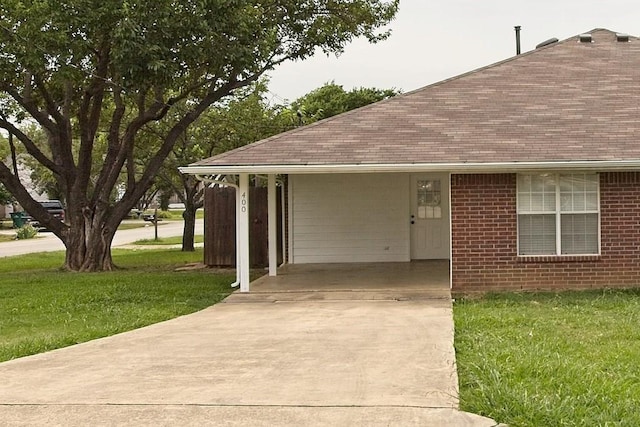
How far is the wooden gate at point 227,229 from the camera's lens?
18859 millimetres

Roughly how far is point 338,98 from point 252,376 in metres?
36.9

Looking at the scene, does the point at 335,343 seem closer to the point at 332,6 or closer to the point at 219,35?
the point at 219,35

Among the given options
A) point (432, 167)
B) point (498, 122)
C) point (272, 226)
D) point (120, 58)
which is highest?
point (120, 58)

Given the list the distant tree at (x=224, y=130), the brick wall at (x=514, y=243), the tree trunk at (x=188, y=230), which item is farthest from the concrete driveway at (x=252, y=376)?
the tree trunk at (x=188, y=230)

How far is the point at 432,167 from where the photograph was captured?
12086mm

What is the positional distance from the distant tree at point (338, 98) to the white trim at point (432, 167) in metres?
29.0

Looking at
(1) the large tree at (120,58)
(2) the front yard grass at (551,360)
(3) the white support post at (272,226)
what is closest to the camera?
(2) the front yard grass at (551,360)

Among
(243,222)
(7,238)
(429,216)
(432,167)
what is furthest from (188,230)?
(7,238)

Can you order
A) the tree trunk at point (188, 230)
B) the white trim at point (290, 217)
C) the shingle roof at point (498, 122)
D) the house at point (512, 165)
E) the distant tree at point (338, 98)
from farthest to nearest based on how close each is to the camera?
the distant tree at point (338, 98), the tree trunk at point (188, 230), the white trim at point (290, 217), the shingle roof at point (498, 122), the house at point (512, 165)

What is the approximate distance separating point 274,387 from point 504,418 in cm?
197

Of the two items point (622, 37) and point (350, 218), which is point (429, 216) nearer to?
point (350, 218)

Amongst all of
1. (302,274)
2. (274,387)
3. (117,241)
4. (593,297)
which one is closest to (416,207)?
(302,274)

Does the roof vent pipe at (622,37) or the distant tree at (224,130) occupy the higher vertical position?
the roof vent pipe at (622,37)

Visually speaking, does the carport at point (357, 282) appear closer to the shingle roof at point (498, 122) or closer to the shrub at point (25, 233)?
the shingle roof at point (498, 122)
